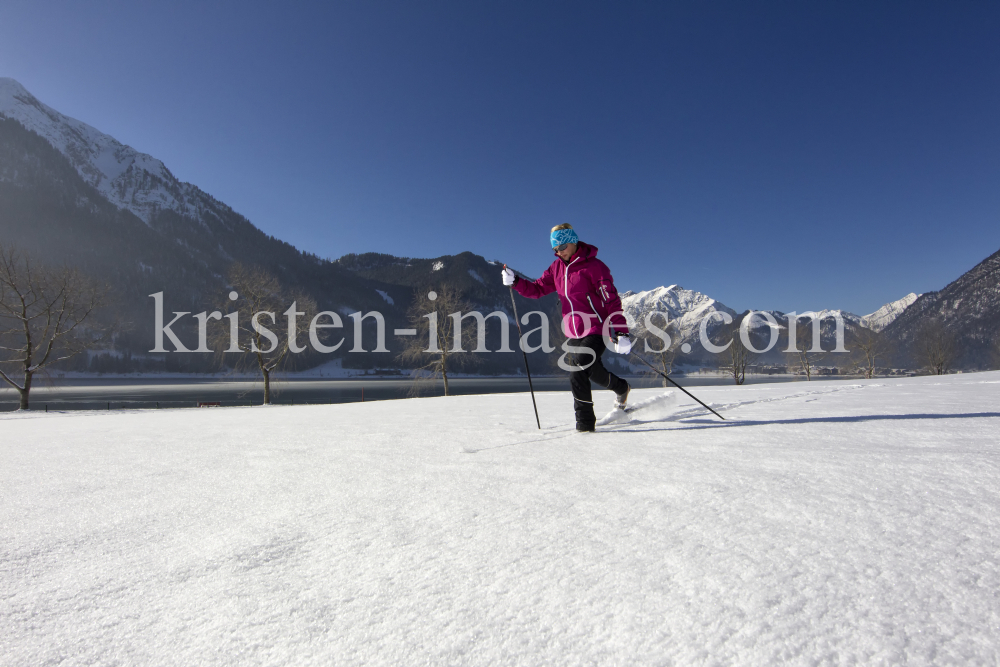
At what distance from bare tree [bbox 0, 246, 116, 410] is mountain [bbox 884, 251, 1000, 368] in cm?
14213

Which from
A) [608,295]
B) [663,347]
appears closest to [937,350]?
[663,347]

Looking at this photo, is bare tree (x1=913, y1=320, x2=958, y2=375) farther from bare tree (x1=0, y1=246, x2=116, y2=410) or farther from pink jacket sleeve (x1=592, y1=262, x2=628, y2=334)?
bare tree (x1=0, y1=246, x2=116, y2=410)

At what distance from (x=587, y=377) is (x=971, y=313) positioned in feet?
611

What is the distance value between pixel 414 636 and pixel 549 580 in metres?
0.33

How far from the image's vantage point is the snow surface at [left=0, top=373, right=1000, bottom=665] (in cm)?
80

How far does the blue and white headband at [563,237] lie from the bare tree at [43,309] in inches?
803

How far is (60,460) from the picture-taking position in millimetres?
2520

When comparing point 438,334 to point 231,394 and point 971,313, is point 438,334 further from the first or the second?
point 971,313

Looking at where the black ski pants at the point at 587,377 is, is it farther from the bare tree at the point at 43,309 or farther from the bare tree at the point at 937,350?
the bare tree at the point at 937,350

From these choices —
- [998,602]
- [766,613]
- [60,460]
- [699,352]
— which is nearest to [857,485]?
[998,602]

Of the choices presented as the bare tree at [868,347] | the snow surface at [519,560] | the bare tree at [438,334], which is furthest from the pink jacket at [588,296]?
the bare tree at [868,347]

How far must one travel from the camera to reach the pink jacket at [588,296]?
3852 mm

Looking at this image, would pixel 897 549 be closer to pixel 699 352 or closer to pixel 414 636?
pixel 414 636

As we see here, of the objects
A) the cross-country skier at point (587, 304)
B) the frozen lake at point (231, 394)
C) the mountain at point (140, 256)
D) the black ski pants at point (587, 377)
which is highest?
the mountain at point (140, 256)
